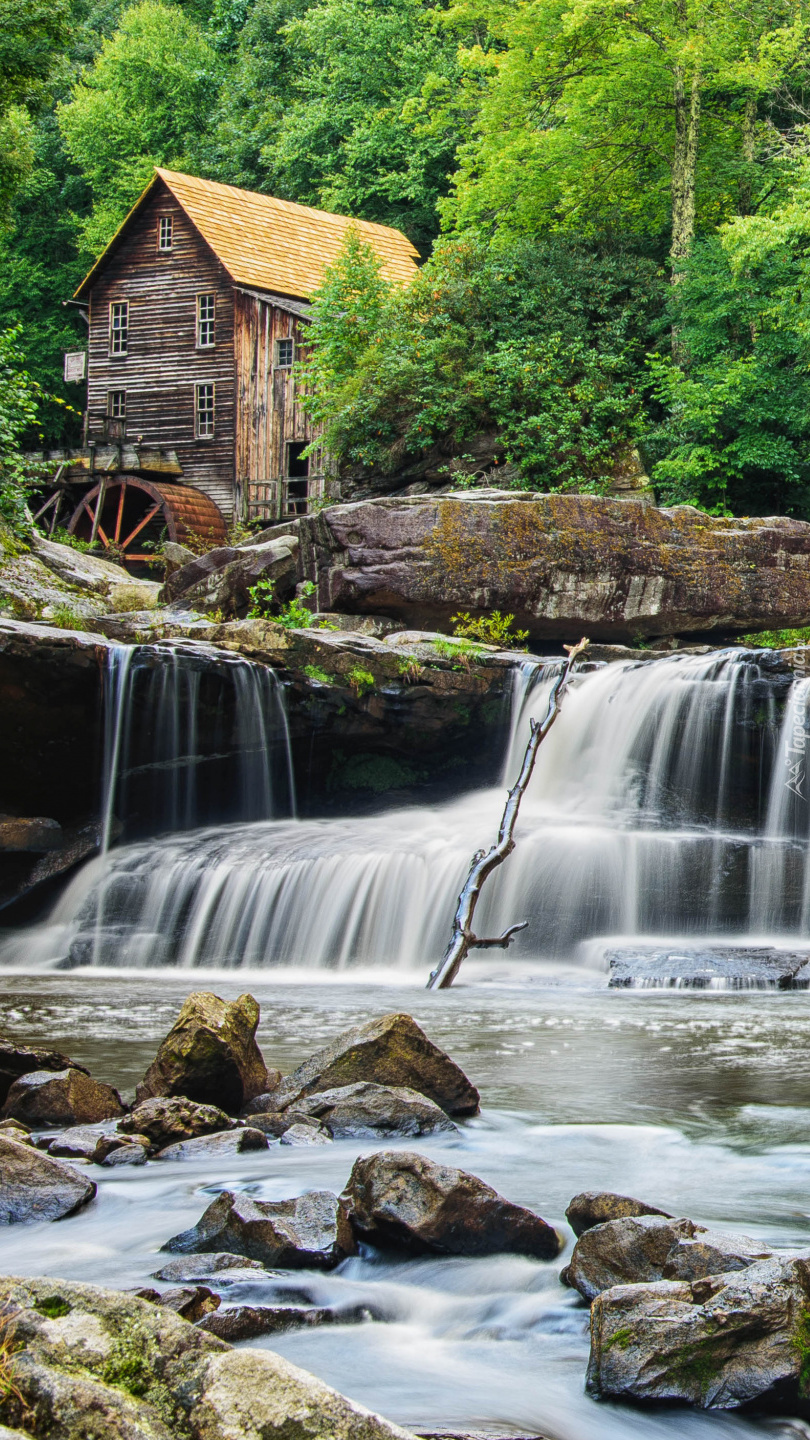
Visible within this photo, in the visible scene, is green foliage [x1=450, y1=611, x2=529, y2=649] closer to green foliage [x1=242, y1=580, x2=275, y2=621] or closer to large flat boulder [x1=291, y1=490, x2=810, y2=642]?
large flat boulder [x1=291, y1=490, x2=810, y2=642]

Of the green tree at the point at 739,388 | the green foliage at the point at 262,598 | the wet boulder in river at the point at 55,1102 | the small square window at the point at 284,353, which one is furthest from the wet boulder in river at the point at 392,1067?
the small square window at the point at 284,353

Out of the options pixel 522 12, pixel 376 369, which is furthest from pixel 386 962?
pixel 522 12

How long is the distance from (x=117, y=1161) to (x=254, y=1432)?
Answer: 122 inches

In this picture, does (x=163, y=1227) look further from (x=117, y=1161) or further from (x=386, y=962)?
(x=386, y=962)

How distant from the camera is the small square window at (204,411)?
110 ft

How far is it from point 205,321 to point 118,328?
3.34m

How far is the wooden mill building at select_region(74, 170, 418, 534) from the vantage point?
3225 centimetres

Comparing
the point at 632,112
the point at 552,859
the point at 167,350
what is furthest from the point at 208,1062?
the point at 167,350

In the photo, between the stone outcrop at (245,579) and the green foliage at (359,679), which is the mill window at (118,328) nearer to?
the stone outcrop at (245,579)

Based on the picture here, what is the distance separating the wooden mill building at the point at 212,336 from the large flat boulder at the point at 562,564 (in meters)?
14.2

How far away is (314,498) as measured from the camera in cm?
2656

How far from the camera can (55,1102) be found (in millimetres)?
5922

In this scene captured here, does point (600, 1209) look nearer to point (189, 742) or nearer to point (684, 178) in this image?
point (189, 742)

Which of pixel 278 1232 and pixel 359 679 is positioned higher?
pixel 359 679
